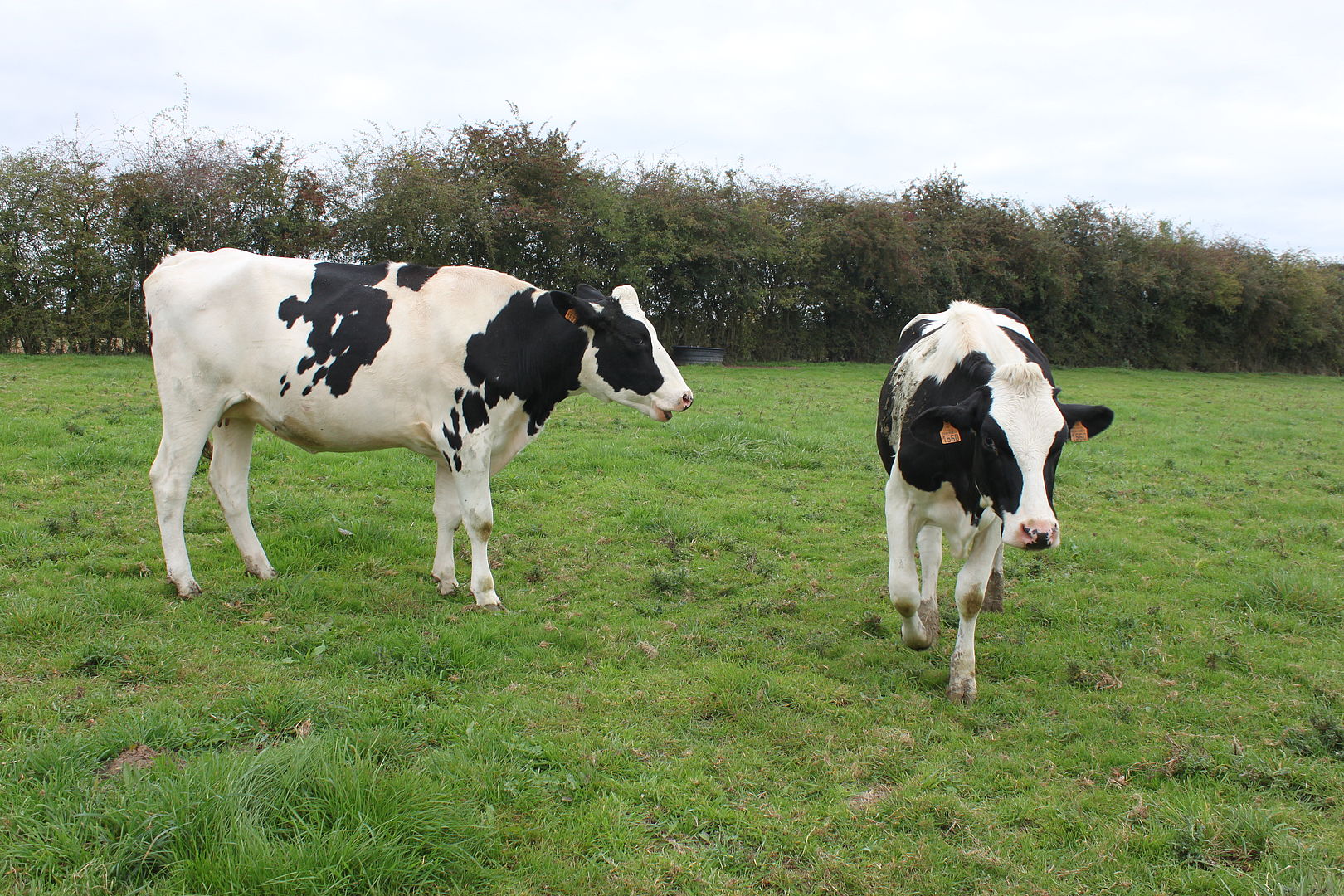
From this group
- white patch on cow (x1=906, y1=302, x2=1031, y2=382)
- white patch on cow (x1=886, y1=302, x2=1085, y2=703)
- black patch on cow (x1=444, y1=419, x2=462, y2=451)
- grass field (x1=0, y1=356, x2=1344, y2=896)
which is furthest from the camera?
black patch on cow (x1=444, y1=419, x2=462, y2=451)

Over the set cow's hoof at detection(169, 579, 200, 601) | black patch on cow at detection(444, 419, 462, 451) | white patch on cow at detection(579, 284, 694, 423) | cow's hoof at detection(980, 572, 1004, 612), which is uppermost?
white patch on cow at detection(579, 284, 694, 423)

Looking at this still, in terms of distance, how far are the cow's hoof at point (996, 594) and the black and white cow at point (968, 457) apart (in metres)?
0.88

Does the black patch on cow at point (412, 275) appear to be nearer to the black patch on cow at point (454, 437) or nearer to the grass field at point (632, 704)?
the black patch on cow at point (454, 437)

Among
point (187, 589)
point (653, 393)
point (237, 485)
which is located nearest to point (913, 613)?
point (653, 393)

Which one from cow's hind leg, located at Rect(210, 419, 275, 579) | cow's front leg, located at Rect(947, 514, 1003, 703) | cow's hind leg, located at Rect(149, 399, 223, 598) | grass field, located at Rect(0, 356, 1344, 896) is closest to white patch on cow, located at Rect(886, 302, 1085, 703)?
cow's front leg, located at Rect(947, 514, 1003, 703)

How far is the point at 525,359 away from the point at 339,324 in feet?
4.14

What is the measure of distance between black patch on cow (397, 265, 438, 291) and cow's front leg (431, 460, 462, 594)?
50.4 inches

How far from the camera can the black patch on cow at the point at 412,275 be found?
6262 millimetres

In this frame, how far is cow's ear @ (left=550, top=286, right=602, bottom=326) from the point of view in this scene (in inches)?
241

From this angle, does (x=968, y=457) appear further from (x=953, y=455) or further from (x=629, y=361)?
(x=629, y=361)

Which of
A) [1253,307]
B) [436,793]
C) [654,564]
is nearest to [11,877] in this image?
[436,793]

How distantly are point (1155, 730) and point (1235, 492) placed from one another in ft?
25.6

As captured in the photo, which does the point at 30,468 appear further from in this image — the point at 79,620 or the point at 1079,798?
the point at 1079,798

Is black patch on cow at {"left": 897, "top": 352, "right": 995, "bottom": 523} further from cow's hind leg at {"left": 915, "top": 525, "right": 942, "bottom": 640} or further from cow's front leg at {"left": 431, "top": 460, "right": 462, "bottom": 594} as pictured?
cow's front leg at {"left": 431, "top": 460, "right": 462, "bottom": 594}
